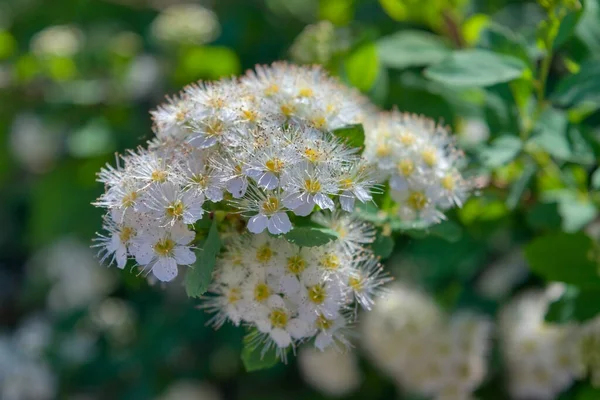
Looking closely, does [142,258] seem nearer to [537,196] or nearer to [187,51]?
[537,196]

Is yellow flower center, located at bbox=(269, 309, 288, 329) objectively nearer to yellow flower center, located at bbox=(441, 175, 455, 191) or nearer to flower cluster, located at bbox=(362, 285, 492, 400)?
yellow flower center, located at bbox=(441, 175, 455, 191)

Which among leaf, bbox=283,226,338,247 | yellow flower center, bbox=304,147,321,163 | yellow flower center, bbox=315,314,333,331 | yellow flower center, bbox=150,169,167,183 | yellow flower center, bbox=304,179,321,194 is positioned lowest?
yellow flower center, bbox=315,314,333,331

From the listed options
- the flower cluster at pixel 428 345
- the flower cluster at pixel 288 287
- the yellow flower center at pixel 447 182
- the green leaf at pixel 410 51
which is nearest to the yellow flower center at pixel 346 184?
the flower cluster at pixel 288 287

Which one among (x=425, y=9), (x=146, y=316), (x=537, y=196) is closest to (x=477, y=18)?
Answer: (x=425, y=9)

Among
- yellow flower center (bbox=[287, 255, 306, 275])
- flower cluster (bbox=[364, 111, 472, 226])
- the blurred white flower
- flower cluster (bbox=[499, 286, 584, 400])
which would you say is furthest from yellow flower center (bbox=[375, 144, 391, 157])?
the blurred white flower

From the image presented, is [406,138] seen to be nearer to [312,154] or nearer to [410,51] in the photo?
[312,154]

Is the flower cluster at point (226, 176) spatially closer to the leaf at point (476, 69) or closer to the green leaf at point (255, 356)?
the green leaf at point (255, 356)
